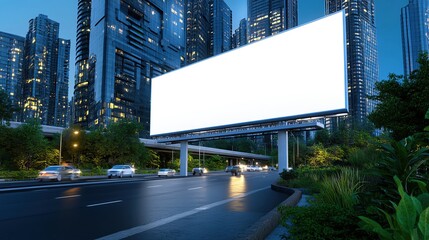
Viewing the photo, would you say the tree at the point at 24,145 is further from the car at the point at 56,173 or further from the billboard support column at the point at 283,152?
the billboard support column at the point at 283,152

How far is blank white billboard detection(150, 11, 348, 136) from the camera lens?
33.8 m

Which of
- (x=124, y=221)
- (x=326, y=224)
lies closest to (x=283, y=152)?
(x=124, y=221)

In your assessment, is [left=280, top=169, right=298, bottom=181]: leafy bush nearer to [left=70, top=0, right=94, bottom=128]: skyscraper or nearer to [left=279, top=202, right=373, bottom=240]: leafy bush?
[left=279, top=202, right=373, bottom=240]: leafy bush

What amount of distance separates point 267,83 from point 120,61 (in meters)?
137

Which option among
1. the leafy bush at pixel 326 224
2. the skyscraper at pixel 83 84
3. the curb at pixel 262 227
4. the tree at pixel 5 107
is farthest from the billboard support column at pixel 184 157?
the skyscraper at pixel 83 84

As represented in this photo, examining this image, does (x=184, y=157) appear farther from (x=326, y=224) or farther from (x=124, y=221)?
(x=326, y=224)

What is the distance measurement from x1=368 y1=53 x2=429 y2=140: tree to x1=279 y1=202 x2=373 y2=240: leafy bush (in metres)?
15.5

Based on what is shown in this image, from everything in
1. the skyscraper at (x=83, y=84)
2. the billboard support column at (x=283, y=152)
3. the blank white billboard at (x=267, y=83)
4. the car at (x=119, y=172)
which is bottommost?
the car at (x=119, y=172)

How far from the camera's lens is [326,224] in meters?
5.04

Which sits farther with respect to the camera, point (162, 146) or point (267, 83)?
point (162, 146)

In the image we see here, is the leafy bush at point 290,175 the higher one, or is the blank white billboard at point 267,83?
the blank white billboard at point 267,83

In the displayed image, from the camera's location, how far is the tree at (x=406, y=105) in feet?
62.2

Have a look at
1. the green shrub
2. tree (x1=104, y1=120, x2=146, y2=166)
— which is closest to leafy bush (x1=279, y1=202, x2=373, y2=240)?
the green shrub

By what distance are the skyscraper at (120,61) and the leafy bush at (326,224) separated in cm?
14792
